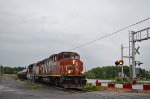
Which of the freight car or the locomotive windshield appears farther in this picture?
the locomotive windshield

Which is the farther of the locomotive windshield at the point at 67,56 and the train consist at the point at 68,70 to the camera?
the locomotive windshield at the point at 67,56

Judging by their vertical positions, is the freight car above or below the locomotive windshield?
below

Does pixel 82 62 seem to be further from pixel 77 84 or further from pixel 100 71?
pixel 100 71

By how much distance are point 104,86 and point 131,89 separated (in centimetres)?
638

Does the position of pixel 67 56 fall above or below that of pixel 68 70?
above

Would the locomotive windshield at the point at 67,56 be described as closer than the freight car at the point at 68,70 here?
No

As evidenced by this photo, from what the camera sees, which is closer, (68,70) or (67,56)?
(68,70)

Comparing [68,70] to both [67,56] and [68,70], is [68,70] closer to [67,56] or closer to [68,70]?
[68,70]

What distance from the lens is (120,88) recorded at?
1170 inches

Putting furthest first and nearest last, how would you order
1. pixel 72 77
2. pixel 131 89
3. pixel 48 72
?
pixel 48 72 → pixel 72 77 → pixel 131 89

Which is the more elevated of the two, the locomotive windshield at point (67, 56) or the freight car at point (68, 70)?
the locomotive windshield at point (67, 56)

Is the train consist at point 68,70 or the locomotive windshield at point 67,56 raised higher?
the locomotive windshield at point 67,56

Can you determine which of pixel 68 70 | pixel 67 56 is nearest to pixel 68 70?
pixel 68 70

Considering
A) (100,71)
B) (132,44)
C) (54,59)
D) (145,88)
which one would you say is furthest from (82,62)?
(100,71)
